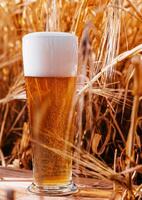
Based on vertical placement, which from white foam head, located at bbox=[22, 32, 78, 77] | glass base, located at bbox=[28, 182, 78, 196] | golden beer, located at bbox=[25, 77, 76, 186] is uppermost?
white foam head, located at bbox=[22, 32, 78, 77]

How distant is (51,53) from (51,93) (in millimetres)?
77

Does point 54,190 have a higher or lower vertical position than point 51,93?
lower

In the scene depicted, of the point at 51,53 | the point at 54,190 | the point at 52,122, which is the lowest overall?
the point at 54,190

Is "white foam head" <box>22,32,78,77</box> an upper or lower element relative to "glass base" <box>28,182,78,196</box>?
upper

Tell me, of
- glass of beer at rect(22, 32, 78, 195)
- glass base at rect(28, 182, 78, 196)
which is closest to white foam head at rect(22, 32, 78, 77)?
glass of beer at rect(22, 32, 78, 195)

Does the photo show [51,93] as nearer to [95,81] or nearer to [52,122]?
[52,122]

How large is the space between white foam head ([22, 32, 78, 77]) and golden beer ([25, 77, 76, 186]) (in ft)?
0.05

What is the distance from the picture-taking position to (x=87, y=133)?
131 centimetres

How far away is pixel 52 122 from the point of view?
41.1 inches

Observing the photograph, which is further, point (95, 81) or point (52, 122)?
Answer: point (95, 81)

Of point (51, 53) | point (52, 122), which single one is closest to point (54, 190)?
point (52, 122)

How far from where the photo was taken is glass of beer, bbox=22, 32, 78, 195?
40.5 inches

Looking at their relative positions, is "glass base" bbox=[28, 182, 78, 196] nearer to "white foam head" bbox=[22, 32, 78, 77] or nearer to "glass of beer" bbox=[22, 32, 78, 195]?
"glass of beer" bbox=[22, 32, 78, 195]

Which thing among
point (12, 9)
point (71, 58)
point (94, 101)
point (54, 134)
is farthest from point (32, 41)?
point (12, 9)
